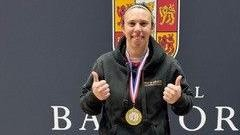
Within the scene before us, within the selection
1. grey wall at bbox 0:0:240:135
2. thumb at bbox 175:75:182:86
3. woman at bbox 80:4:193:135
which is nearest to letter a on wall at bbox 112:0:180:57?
grey wall at bbox 0:0:240:135

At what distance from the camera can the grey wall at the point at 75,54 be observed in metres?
2.64

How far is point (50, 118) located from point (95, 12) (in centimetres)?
82

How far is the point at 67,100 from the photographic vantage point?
2760 millimetres

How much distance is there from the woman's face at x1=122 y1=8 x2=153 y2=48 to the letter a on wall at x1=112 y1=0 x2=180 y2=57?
33.1 inches

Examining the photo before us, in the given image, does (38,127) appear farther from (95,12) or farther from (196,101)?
(196,101)

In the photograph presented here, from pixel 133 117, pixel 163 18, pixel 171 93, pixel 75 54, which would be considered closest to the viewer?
pixel 171 93

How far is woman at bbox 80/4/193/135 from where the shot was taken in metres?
1.75

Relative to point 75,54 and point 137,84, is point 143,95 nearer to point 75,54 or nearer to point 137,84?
point 137,84

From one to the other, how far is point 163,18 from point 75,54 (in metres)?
0.65

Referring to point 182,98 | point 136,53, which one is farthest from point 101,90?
point 182,98

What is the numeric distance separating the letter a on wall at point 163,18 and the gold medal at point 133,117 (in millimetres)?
933

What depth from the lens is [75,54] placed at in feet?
8.88

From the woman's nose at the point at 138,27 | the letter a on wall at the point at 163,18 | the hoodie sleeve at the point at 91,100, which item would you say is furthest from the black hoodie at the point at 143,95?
the letter a on wall at the point at 163,18

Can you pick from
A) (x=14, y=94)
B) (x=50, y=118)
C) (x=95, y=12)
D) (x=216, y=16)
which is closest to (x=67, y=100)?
(x=50, y=118)
